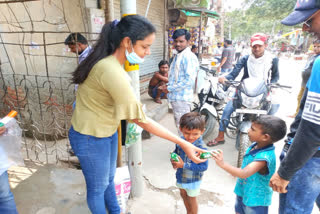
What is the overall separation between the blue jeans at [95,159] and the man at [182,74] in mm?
1548

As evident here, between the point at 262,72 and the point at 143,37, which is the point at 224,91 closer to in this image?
the point at 262,72

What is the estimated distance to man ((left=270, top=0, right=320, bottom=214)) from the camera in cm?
98

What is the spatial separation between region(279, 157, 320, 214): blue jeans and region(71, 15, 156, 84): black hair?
3.98 ft

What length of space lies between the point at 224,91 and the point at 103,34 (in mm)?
2826

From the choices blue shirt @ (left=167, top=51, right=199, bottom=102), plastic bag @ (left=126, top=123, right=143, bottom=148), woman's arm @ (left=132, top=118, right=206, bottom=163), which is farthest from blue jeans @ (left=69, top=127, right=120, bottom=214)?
blue shirt @ (left=167, top=51, right=199, bottom=102)

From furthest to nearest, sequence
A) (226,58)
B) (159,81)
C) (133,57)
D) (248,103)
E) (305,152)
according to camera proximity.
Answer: (226,58) < (159,81) < (248,103) < (133,57) < (305,152)

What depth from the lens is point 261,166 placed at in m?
1.42

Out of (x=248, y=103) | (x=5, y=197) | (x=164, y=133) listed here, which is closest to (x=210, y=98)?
(x=248, y=103)

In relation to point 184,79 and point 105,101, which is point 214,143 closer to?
point 184,79

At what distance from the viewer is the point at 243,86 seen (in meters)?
2.75

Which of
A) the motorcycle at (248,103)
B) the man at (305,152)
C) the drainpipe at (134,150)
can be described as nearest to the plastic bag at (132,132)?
the drainpipe at (134,150)

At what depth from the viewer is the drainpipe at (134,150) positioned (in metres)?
1.67

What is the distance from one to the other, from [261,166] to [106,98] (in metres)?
1.12

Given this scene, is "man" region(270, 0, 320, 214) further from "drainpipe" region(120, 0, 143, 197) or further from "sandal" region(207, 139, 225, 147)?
"sandal" region(207, 139, 225, 147)
